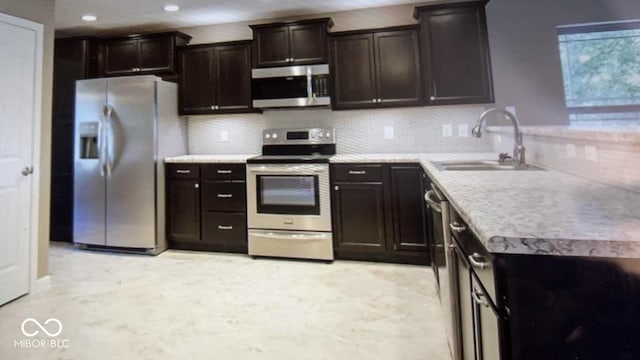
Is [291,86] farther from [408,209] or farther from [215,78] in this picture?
[408,209]

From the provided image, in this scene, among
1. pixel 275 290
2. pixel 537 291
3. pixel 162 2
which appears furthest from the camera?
pixel 162 2

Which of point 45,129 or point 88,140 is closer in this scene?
point 45,129

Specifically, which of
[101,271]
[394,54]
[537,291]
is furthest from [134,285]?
[394,54]

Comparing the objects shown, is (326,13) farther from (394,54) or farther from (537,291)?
(537,291)

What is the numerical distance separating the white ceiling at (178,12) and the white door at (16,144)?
1051mm

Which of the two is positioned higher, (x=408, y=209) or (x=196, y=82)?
(x=196, y=82)

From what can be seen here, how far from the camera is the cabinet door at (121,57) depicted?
388 centimetres

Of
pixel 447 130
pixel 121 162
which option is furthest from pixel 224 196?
pixel 447 130

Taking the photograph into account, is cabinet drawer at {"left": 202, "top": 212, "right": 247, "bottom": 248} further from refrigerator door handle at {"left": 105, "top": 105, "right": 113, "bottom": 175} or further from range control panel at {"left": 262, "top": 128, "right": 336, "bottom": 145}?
refrigerator door handle at {"left": 105, "top": 105, "right": 113, "bottom": 175}

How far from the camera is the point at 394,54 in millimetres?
3316

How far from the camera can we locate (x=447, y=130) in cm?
349

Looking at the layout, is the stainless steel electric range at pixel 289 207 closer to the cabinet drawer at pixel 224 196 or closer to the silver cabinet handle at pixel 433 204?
the cabinet drawer at pixel 224 196

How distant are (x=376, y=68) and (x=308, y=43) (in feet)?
2.46

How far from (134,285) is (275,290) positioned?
1.17 meters
